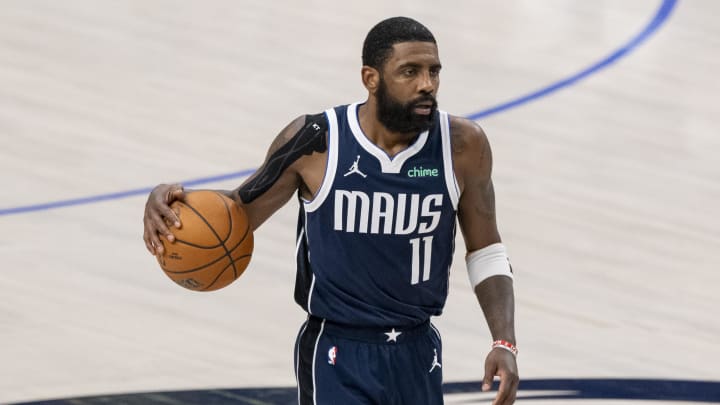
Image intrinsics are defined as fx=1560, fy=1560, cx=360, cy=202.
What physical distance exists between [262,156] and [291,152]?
556 cm

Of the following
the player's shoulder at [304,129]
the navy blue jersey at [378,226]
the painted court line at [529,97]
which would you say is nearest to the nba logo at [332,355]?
the navy blue jersey at [378,226]

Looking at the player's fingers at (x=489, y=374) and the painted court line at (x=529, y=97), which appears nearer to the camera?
the player's fingers at (x=489, y=374)

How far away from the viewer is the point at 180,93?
38.5 ft

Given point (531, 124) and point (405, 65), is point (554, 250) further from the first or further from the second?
point (405, 65)

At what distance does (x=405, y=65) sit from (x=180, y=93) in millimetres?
7065

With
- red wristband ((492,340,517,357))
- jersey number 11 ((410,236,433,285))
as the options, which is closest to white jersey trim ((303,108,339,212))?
jersey number 11 ((410,236,433,285))

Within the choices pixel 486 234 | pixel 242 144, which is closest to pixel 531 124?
pixel 242 144

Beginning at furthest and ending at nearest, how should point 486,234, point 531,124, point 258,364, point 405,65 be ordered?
point 531,124
point 258,364
point 486,234
point 405,65

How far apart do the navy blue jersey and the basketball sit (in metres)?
0.26

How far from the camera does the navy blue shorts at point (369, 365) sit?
16.4ft

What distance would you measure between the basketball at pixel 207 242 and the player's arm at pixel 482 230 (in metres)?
0.74

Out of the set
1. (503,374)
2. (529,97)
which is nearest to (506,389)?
(503,374)

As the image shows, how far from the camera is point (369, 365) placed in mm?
5008

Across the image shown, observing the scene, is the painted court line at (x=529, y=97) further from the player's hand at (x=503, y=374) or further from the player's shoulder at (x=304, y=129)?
the player's hand at (x=503, y=374)
